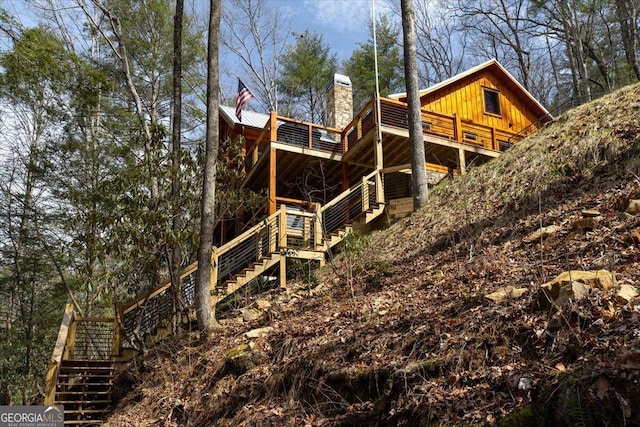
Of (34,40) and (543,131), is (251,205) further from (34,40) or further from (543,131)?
(34,40)

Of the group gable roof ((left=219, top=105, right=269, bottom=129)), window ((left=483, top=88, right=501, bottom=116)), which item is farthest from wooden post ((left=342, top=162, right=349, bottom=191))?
window ((left=483, top=88, right=501, bottom=116))

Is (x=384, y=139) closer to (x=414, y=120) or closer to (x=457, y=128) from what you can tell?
(x=414, y=120)

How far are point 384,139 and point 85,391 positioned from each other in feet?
33.8

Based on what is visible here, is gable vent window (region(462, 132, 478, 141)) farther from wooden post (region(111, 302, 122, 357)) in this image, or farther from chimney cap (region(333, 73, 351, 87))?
wooden post (region(111, 302, 122, 357))

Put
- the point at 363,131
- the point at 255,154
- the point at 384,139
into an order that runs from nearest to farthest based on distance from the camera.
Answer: the point at 384,139 → the point at 363,131 → the point at 255,154

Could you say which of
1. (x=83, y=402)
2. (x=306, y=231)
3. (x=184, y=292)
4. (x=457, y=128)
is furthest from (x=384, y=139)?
(x=83, y=402)

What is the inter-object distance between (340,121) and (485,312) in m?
14.4

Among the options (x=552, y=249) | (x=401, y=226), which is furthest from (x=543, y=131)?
(x=552, y=249)

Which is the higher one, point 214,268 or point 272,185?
point 272,185

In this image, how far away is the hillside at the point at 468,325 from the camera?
373 cm

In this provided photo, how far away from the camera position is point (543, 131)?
40.1 feet

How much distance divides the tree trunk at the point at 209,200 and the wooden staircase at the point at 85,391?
7.30ft

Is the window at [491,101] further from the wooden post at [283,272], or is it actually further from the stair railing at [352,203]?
the wooden post at [283,272]

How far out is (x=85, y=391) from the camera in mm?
9375
